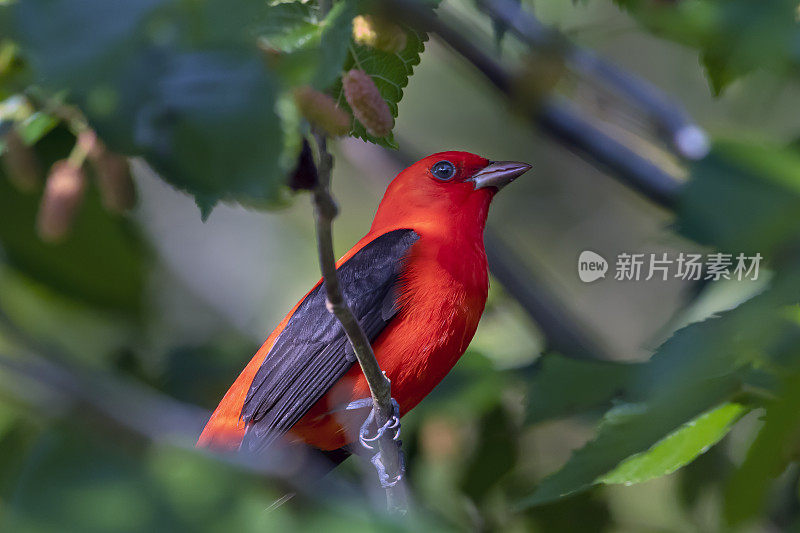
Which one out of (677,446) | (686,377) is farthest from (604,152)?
(686,377)

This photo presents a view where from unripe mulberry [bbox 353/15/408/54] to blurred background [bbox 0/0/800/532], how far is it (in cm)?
53

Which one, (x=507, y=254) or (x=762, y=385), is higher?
(x=762, y=385)

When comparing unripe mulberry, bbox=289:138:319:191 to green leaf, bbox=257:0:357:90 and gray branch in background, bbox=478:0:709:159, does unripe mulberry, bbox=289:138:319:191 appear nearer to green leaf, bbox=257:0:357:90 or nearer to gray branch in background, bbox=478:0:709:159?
green leaf, bbox=257:0:357:90

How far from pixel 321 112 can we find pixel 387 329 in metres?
1.56

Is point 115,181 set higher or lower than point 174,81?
lower

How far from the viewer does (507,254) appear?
4848mm

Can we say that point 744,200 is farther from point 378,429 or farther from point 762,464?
point 378,429

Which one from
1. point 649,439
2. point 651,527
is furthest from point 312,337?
point 651,527

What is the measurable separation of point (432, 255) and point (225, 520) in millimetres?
2164

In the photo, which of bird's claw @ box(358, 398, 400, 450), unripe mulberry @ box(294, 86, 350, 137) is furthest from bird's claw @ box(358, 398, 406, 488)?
unripe mulberry @ box(294, 86, 350, 137)

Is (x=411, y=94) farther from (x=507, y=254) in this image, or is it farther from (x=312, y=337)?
(x=312, y=337)

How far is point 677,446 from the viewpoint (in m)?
2.36

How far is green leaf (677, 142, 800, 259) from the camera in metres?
1.48

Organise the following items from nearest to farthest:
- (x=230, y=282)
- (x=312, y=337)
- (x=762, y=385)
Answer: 1. (x=762, y=385)
2. (x=312, y=337)
3. (x=230, y=282)
